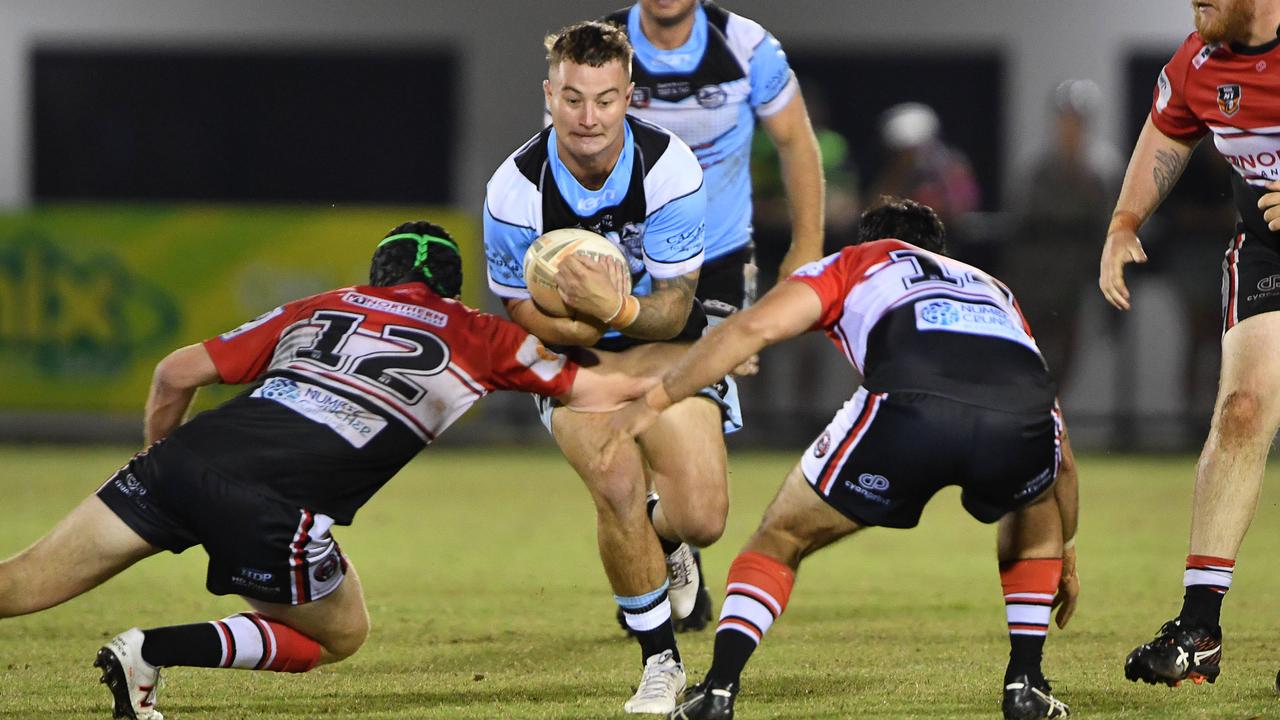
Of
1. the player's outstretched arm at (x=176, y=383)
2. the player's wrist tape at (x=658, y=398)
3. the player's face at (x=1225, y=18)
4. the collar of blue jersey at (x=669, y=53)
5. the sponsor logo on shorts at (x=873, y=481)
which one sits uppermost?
the player's face at (x=1225, y=18)

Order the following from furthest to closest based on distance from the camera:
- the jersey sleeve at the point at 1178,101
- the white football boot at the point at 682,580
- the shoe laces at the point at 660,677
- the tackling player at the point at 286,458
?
the white football boot at the point at 682,580 → the jersey sleeve at the point at 1178,101 → the shoe laces at the point at 660,677 → the tackling player at the point at 286,458

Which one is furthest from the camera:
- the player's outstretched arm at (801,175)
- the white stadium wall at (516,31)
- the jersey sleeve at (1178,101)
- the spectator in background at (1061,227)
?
the white stadium wall at (516,31)

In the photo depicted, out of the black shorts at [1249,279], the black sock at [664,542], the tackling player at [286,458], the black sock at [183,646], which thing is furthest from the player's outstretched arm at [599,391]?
the black shorts at [1249,279]

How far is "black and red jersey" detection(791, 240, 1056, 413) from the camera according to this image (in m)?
4.95

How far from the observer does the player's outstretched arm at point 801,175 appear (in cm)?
744

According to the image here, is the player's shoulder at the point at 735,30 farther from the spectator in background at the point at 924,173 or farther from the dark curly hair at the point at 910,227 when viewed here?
the spectator in background at the point at 924,173

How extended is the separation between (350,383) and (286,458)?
282 millimetres

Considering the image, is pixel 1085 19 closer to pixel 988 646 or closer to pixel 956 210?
pixel 956 210

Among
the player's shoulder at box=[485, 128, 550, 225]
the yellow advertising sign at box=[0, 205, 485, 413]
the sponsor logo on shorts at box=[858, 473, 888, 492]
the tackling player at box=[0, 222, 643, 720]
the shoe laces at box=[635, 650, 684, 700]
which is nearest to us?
the sponsor logo on shorts at box=[858, 473, 888, 492]

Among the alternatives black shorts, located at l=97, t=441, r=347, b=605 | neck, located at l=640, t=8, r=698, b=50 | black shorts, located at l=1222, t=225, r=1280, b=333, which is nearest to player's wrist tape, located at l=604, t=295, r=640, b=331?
black shorts, located at l=97, t=441, r=347, b=605

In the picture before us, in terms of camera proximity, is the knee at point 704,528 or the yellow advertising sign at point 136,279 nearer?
the knee at point 704,528

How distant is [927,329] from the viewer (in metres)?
4.99

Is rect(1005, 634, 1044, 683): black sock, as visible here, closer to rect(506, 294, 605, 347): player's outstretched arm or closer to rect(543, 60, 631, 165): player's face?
rect(506, 294, 605, 347): player's outstretched arm

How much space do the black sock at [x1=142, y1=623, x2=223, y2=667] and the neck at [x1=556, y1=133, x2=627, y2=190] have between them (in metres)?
1.84
